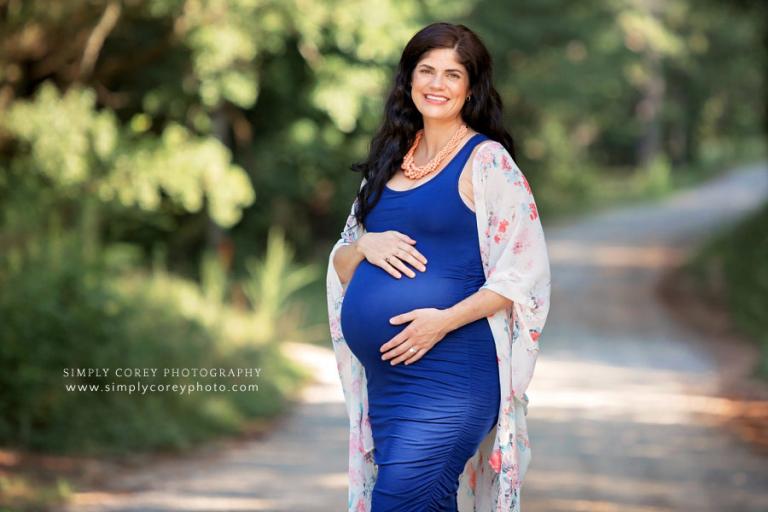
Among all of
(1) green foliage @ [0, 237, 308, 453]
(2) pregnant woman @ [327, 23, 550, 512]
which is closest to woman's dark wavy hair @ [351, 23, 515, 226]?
(2) pregnant woman @ [327, 23, 550, 512]

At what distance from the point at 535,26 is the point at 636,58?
22.1 ft

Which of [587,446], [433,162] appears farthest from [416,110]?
[587,446]

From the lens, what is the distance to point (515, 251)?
11.0 feet

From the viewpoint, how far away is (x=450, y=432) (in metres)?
3.33

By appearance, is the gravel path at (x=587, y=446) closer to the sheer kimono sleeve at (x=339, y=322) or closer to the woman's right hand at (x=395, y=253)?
the sheer kimono sleeve at (x=339, y=322)

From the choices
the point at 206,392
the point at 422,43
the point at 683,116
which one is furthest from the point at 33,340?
the point at 683,116

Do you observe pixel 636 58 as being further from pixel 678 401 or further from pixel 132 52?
pixel 678 401

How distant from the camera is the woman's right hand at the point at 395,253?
11.1 ft

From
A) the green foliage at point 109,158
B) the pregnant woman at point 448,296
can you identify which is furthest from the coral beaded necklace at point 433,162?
the green foliage at point 109,158

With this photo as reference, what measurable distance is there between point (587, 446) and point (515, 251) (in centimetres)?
480

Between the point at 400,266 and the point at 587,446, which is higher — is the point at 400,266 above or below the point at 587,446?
above

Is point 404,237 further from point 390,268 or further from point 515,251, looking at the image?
point 515,251

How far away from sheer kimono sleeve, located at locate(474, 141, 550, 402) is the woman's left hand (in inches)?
6.5

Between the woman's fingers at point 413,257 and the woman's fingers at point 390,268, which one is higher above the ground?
the woman's fingers at point 413,257
